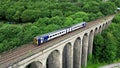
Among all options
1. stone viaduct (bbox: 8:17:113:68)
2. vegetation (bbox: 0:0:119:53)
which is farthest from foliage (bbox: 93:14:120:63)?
vegetation (bbox: 0:0:119:53)

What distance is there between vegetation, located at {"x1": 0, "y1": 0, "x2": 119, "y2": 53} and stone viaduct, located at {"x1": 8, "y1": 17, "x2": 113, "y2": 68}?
12261 millimetres

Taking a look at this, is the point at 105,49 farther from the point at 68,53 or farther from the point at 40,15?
the point at 40,15

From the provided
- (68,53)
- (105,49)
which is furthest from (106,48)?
(68,53)

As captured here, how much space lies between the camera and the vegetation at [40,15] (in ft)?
199

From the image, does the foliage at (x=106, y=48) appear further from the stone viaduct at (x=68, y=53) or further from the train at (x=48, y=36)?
the train at (x=48, y=36)

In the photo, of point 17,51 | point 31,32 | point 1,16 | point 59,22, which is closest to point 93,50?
point 59,22

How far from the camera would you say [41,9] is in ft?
317

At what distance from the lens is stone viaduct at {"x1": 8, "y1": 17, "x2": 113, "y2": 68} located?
3728 centimetres

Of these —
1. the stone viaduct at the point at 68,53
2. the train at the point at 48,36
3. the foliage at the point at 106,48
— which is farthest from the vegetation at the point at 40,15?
the foliage at the point at 106,48

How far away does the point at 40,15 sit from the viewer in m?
91.6

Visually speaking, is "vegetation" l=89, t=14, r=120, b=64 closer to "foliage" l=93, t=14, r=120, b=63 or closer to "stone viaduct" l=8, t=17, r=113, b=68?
"foliage" l=93, t=14, r=120, b=63

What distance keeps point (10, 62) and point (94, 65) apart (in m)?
37.3

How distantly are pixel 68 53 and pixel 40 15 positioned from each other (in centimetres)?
4629

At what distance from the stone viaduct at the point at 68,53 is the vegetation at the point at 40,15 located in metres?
12.3
